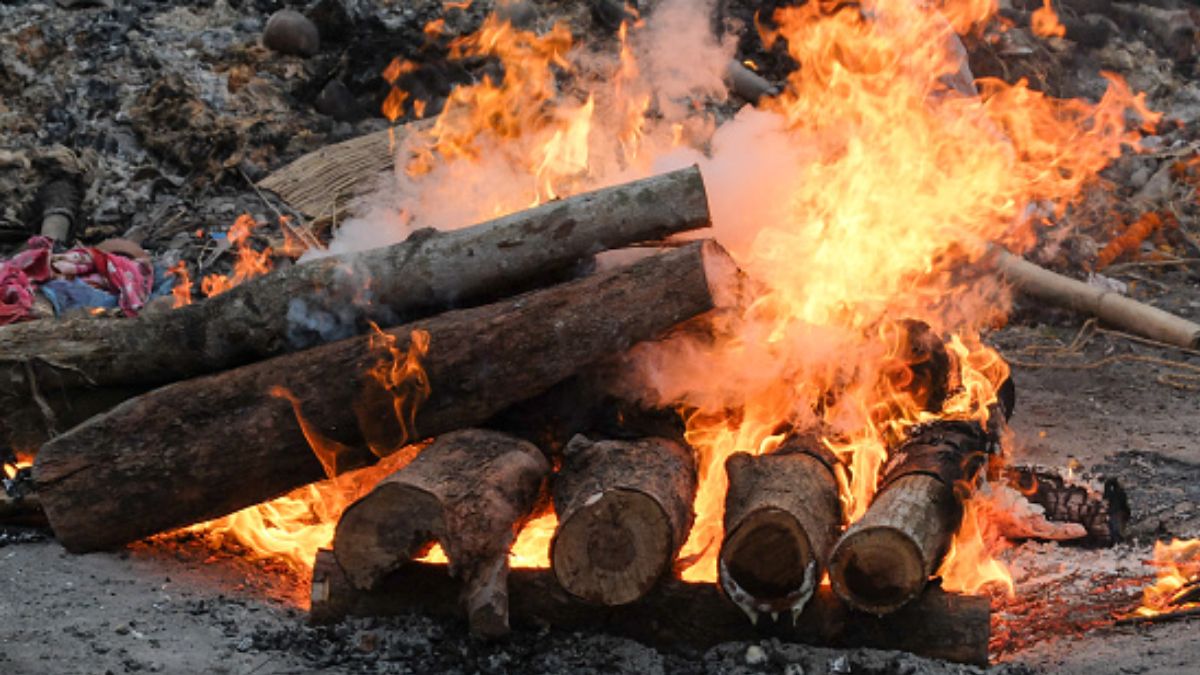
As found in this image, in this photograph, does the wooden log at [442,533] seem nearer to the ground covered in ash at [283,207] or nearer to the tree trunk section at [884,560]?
the ground covered in ash at [283,207]

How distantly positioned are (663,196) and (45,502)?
2.85 meters

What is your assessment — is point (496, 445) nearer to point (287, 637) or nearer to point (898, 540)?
point (287, 637)

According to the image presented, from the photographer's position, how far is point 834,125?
7422 millimetres

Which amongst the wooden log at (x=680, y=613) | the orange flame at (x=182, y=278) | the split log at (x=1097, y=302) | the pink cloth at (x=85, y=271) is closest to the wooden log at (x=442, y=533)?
the wooden log at (x=680, y=613)

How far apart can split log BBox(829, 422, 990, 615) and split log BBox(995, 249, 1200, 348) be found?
4912 mm

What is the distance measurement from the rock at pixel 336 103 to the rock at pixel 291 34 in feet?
2.28

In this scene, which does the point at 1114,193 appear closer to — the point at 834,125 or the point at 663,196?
the point at 834,125

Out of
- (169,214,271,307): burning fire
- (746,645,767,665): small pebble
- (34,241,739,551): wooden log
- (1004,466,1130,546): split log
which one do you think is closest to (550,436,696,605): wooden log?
(746,645,767,665): small pebble

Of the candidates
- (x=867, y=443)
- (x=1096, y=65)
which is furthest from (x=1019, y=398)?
(x=1096, y=65)

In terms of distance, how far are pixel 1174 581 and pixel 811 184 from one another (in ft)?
8.87

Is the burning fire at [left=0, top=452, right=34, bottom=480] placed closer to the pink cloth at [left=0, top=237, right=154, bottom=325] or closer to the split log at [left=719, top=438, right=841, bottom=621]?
the pink cloth at [left=0, top=237, right=154, bottom=325]

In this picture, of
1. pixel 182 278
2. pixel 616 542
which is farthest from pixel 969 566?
pixel 182 278

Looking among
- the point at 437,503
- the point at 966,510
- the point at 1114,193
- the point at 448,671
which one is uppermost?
the point at 437,503

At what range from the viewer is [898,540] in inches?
163
